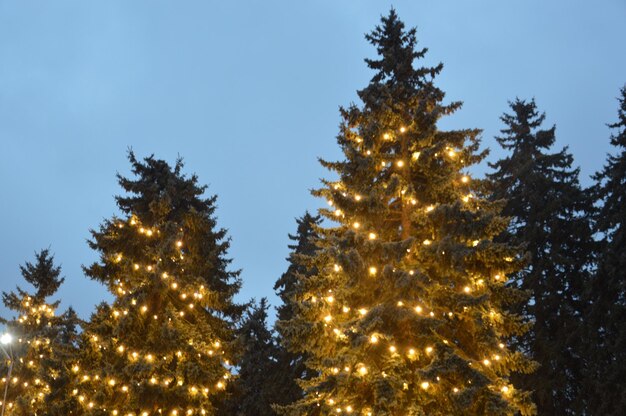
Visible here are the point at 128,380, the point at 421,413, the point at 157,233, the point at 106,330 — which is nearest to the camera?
the point at 421,413

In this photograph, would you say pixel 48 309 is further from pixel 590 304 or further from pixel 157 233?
pixel 590 304

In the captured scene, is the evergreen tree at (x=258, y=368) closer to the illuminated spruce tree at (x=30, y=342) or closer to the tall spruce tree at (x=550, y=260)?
the illuminated spruce tree at (x=30, y=342)

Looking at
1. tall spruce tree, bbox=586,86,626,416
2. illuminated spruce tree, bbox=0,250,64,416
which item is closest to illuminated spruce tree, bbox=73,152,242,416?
illuminated spruce tree, bbox=0,250,64,416

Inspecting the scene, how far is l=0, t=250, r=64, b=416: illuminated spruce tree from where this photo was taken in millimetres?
23734

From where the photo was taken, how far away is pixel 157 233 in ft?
57.0

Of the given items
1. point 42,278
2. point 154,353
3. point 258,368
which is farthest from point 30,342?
point 154,353

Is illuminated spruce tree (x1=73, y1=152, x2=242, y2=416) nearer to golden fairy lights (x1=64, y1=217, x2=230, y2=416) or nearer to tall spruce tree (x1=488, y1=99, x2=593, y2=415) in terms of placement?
golden fairy lights (x1=64, y1=217, x2=230, y2=416)

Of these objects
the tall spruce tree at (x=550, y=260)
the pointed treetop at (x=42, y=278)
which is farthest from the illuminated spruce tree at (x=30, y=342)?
the tall spruce tree at (x=550, y=260)

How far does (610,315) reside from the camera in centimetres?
1683

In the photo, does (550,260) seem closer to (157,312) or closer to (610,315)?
(610,315)

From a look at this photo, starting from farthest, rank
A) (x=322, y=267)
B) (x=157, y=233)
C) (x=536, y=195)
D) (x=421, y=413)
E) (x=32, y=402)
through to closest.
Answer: (x=32, y=402) → (x=536, y=195) → (x=157, y=233) → (x=322, y=267) → (x=421, y=413)

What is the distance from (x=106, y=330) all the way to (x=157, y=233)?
356 cm

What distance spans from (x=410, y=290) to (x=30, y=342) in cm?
2193

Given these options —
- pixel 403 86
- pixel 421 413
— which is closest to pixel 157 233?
pixel 403 86
